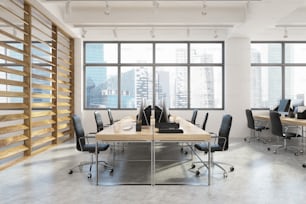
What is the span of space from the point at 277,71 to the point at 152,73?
4.38 metres

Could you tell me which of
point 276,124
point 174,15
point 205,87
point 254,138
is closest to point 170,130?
point 276,124

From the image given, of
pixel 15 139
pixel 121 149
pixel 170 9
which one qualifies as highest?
pixel 170 9

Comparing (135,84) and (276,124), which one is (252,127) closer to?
(276,124)

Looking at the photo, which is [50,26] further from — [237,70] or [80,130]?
[237,70]

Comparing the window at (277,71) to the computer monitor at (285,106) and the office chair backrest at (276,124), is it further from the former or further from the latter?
the office chair backrest at (276,124)

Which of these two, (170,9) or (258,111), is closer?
(170,9)

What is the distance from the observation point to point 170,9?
7336 millimetres

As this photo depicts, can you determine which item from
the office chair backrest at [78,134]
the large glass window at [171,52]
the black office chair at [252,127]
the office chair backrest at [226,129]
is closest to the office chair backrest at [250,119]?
the black office chair at [252,127]

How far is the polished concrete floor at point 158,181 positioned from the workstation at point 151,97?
27 mm

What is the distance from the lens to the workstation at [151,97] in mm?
3988

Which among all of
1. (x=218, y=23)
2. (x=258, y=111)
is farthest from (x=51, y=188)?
(x=258, y=111)

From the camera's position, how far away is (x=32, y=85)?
19.9 feet

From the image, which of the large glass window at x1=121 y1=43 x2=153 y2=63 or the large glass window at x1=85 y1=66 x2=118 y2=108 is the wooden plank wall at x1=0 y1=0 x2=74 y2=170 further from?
the large glass window at x1=121 y1=43 x2=153 y2=63

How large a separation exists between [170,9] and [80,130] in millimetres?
4295
